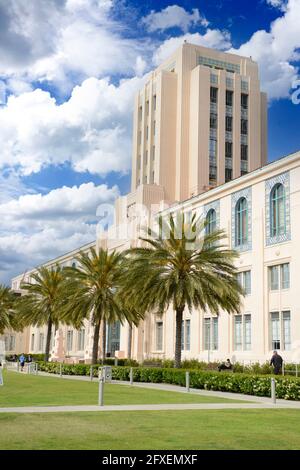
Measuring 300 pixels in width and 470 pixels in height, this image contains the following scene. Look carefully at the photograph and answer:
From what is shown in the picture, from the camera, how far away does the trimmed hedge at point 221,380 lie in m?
22.7

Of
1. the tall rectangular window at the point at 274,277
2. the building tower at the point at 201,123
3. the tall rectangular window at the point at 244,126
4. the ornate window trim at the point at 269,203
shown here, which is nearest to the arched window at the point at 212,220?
the ornate window trim at the point at 269,203

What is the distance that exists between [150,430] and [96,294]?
2907cm

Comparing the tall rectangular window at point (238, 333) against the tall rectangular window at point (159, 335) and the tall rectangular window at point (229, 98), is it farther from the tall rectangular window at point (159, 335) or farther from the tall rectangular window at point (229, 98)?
the tall rectangular window at point (229, 98)

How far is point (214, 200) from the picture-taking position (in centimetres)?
4703

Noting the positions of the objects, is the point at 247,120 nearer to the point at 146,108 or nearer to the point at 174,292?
the point at 146,108

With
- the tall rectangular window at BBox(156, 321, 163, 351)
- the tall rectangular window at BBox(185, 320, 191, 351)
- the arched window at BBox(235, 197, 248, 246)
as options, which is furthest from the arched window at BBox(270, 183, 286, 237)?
the tall rectangular window at BBox(156, 321, 163, 351)

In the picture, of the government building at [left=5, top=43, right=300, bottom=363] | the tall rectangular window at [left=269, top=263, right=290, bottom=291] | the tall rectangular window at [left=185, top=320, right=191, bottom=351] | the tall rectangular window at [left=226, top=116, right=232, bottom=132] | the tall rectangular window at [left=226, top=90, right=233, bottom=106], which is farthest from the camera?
the tall rectangular window at [left=226, top=90, right=233, bottom=106]

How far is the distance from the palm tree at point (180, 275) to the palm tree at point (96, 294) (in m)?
7.59

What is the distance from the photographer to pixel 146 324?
2132 inches

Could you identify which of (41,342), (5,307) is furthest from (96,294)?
(41,342)

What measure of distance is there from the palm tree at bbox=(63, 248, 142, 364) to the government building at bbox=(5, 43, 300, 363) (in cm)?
661

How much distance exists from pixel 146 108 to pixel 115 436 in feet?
242

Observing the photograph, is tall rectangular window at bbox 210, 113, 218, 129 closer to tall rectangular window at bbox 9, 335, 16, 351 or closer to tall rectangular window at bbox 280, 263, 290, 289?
tall rectangular window at bbox 280, 263, 290, 289

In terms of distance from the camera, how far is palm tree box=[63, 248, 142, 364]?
40031mm
